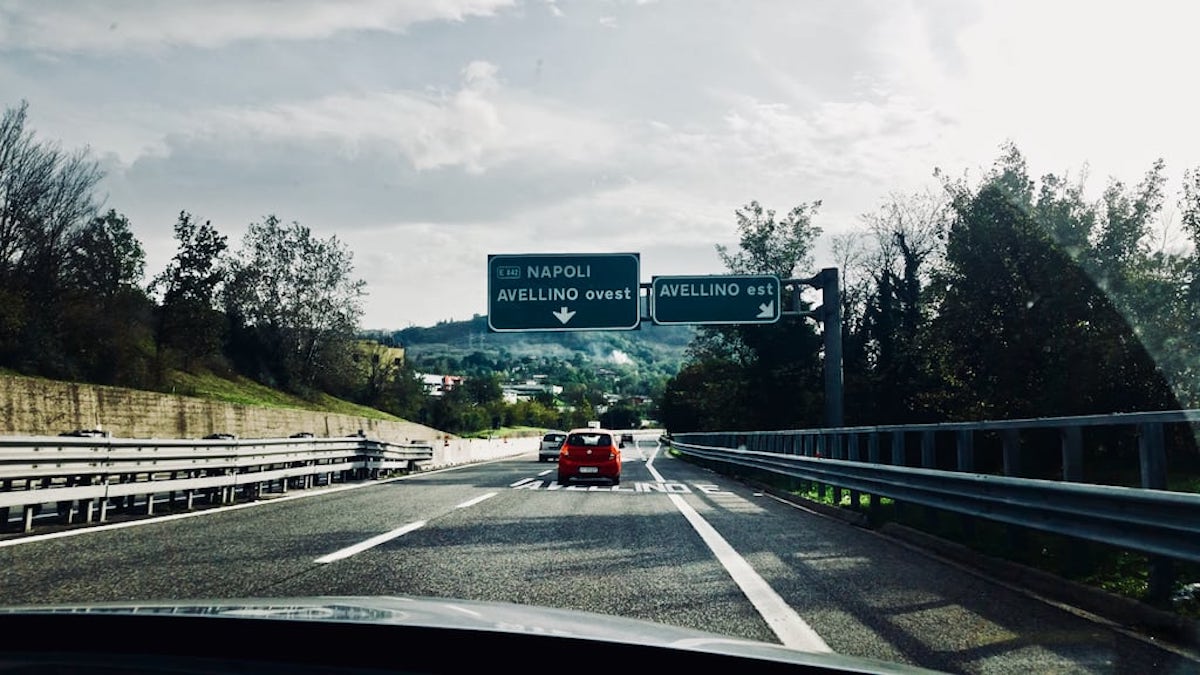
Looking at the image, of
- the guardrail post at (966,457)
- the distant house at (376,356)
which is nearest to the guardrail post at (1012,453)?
the guardrail post at (966,457)

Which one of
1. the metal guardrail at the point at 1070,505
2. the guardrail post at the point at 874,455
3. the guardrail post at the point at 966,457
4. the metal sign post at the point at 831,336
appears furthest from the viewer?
the metal sign post at the point at 831,336

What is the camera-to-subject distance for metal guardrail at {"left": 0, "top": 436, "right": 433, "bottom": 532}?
9.15 meters

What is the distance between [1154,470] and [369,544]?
21.1 feet

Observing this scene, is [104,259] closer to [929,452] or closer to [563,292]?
[563,292]

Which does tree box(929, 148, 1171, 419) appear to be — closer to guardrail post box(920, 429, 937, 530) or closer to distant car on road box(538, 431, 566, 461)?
distant car on road box(538, 431, 566, 461)

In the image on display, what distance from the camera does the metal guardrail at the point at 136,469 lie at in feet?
30.0

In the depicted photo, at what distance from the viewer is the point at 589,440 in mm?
22297

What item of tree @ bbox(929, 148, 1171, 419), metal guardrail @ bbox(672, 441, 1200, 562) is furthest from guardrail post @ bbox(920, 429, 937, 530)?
tree @ bbox(929, 148, 1171, 419)

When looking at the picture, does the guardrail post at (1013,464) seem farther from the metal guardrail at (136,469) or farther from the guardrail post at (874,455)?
the metal guardrail at (136,469)

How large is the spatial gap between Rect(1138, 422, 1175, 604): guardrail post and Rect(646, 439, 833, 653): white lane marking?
2377 mm

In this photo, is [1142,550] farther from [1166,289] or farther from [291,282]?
[291,282]

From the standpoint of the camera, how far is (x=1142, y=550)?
211 inches

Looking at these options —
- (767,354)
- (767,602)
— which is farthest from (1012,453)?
(767,354)

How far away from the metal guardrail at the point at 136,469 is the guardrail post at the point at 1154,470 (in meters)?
9.76
